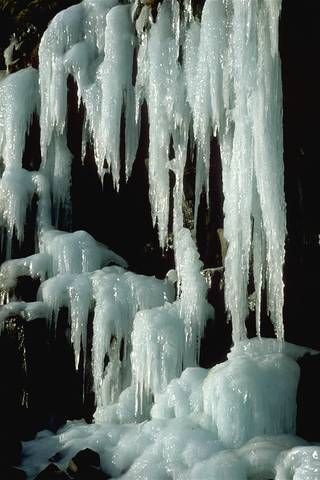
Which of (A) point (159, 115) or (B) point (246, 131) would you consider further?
(A) point (159, 115)

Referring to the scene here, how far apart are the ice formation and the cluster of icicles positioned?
0.05ft

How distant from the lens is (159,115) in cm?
669

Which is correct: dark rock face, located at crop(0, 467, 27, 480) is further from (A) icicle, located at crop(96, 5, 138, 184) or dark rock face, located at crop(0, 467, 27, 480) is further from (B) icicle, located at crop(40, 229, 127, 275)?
(A) icicle, located at crop(96, 5, 138, 184)

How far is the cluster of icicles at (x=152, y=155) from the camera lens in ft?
17.6

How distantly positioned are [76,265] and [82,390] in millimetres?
1318

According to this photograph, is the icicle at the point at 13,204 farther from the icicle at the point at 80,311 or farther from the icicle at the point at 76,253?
the icicle at the point at 80,311

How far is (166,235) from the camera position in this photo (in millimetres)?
7457

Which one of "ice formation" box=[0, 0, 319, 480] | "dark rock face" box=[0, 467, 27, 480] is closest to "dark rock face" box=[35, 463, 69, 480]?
"dark rock face" box=[0, 467, 27, 480]

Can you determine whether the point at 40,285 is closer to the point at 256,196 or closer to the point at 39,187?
the point at 39,187

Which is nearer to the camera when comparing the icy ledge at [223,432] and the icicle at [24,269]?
the icy ledge at [223,432]

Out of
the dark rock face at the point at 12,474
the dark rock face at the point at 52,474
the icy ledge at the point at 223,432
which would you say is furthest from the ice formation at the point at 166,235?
the dark rock face at the point at 52,474

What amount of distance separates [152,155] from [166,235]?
100cm

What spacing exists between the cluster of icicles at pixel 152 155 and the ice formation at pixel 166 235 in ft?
0.05

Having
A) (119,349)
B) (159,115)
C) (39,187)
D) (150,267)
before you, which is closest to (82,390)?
(119,349)
